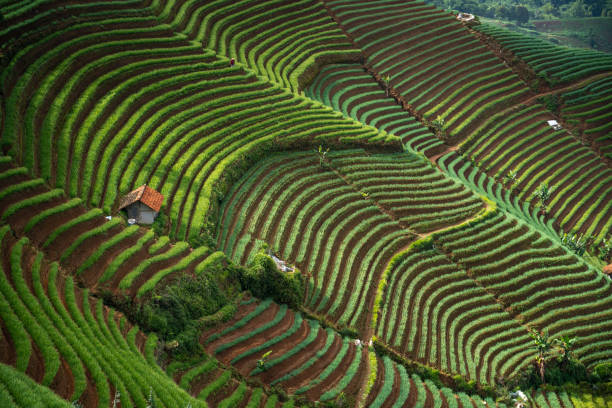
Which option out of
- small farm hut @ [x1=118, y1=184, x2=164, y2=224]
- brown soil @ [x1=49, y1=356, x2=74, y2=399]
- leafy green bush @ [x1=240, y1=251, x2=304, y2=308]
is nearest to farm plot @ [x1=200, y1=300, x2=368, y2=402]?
leafy green bush @ [x1=240, y1=251, x2=304, y2=308]

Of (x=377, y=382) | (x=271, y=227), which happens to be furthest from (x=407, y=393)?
(x=271, y=227)

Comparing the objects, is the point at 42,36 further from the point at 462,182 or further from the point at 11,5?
the point at 462,182

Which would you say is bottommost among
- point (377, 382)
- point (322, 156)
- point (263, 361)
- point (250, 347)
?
point (263, 361)

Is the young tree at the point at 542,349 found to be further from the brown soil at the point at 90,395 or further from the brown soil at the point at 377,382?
the brown soil at the point at 90,395

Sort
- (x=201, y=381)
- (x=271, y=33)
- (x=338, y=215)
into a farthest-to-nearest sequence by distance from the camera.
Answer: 1. (x=271, y=33)
2. (x=338, y=215)
3. (x=201, y=381)

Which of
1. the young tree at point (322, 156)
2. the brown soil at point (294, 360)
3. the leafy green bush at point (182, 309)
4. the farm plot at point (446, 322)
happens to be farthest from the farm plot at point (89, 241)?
the young tree at point (322, 156)

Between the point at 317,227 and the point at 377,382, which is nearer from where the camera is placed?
the point at 377,382

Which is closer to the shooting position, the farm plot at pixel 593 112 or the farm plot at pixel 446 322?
the farm plot at pixel 446 322

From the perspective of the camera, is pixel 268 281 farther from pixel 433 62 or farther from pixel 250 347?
pixel 433 62
